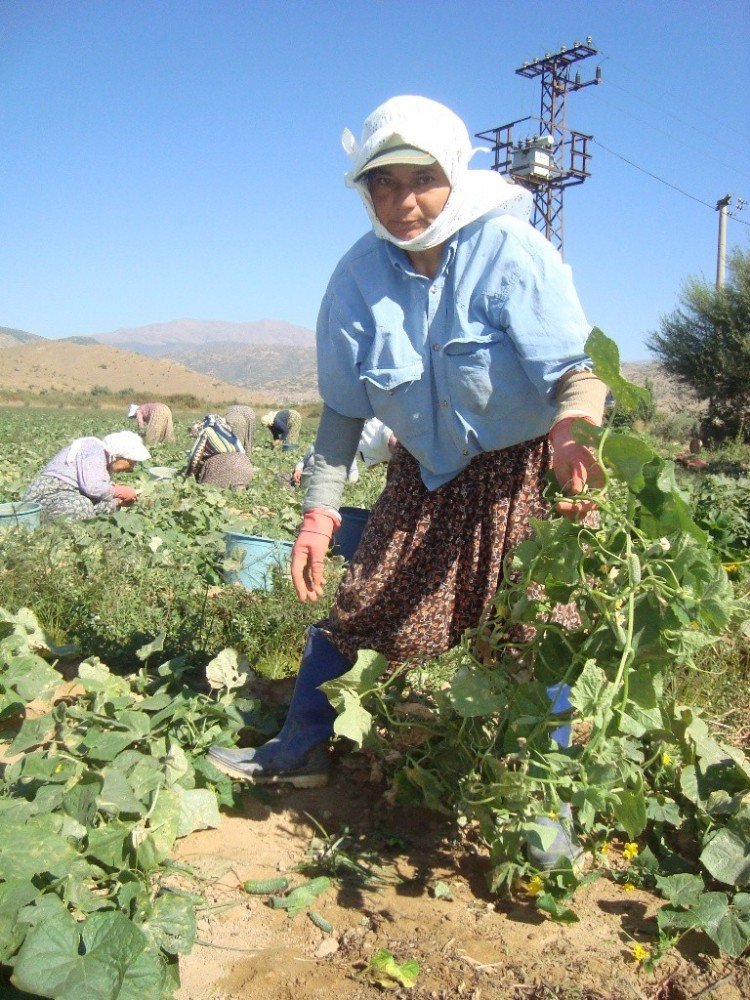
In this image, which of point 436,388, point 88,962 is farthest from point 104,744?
point 436,388

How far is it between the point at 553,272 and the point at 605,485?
1.95ft

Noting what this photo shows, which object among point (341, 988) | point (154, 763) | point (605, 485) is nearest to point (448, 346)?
point (605, 485)

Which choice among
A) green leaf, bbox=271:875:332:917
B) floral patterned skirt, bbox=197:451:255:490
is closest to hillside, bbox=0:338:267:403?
floral patterned skirt, bbox=197:451:255:490

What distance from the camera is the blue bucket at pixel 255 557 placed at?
4.12 m

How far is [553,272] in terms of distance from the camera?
2025 millimetres

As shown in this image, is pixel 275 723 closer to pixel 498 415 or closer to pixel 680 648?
pixel 498 415

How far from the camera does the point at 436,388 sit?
2131mm

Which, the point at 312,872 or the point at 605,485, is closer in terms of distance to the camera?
the point at 605,485

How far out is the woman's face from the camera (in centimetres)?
201

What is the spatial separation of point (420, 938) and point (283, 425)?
10966 mm

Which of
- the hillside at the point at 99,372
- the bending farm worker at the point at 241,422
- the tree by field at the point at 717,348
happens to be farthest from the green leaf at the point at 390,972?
the hillside at the point at 99,372

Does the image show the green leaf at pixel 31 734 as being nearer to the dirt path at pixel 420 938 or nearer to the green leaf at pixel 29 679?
the green leaf at pixel 29 679

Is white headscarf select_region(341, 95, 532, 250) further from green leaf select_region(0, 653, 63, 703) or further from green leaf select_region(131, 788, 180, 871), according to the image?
green leaf select_region(0, 653, 63, 703)

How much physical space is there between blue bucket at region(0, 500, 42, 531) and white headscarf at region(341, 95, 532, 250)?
11.1 feet
